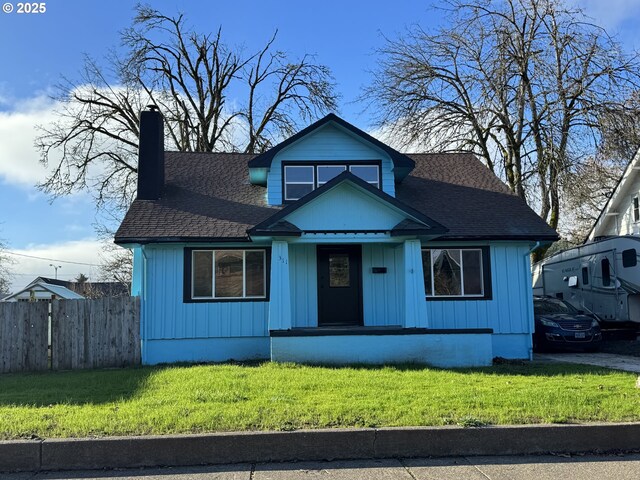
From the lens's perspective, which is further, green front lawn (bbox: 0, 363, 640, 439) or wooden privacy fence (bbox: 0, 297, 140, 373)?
wooden privacy fence (bbox: 0, 297, 140, 373)

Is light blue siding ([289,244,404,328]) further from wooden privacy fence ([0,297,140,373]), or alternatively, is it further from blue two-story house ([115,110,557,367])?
wooden privacy fence ([0,297,140,373])

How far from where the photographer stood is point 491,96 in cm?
2322

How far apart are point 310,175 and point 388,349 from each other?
17.6 feet

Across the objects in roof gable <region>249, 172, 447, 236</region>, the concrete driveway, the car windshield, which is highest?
roof gable <region>249, 172, 447, 236</region>

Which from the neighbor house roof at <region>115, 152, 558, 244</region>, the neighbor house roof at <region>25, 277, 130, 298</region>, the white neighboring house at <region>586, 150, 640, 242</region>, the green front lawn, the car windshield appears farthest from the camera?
the neighbor house roof at <region>25, 277, 130, 298</region>

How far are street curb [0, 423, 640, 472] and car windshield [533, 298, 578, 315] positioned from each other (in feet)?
32.9

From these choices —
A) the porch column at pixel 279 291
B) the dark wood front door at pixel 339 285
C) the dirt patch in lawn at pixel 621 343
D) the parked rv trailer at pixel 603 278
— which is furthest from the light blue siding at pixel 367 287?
the parked rv trailer at pixel 603 278

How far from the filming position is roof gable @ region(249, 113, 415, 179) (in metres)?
14.4

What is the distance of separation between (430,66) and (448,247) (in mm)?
13540

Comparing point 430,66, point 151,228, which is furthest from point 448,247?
point 430,66

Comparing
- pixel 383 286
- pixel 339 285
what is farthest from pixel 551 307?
pixel 339 285

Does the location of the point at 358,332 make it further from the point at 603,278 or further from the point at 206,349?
the point at 603,278

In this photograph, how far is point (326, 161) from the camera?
48.6 feet

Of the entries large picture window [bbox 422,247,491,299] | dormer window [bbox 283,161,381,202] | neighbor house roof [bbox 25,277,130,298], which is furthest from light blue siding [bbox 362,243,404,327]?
neighbor house roof [bbox 25,277,130,298]
